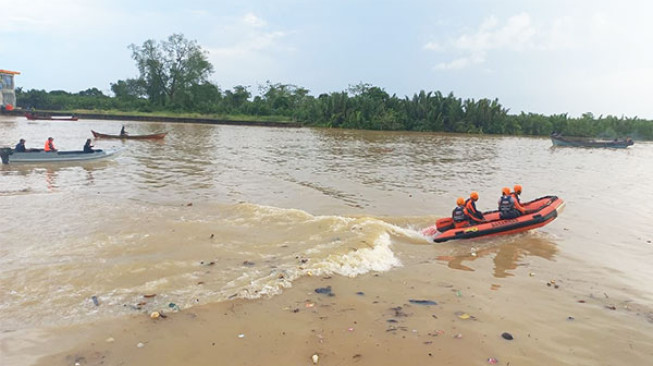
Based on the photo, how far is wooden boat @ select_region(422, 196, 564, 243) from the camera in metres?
9.38

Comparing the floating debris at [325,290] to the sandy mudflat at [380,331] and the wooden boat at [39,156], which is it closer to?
the sandy mudflat at [380,331]

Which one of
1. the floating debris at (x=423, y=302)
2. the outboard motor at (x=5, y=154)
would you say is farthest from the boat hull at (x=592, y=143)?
the outboard motor at (x=5, y=154)

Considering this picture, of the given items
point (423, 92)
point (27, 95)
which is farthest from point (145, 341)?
point (27, 95)

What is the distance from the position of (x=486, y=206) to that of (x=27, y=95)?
7023 centimetres

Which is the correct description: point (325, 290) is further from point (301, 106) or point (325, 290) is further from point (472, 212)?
point (301, 106)

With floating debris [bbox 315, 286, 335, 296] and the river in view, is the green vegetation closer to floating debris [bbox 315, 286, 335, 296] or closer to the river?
the river

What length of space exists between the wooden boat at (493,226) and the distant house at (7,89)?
210ft

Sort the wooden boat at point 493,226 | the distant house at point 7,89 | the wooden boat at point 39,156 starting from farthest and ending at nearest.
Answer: the distant house at point 7,89
the wooden boat at point 39,156
the wooden boat at point 493,226

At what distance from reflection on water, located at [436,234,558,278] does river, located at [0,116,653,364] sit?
5 cm

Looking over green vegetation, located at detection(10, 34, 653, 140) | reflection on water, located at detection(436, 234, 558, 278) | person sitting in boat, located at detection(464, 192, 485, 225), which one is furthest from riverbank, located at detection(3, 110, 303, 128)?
reflection on water, located at detection(436, 234, 558, 278)

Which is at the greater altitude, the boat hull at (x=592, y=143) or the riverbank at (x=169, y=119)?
the boat hull at (x=592, y=143)

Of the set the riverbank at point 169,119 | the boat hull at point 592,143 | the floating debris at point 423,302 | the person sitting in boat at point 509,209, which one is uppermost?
the boat hull at point 592,143

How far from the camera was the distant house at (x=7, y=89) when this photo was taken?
5521cm

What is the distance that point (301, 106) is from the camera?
6156cm
